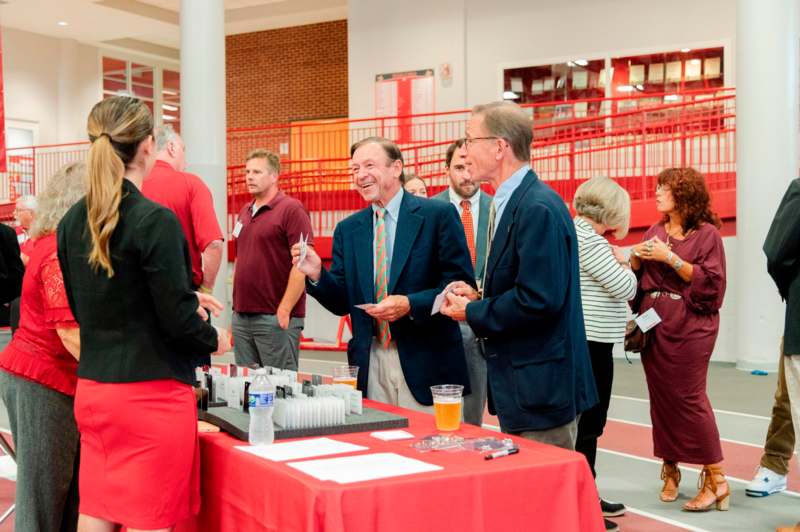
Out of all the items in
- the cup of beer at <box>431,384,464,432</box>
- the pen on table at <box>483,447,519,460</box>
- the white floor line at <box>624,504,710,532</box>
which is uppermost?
the cup of beer at <box>431,384,464,432</box>

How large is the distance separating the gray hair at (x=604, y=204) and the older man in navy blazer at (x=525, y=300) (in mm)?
1490

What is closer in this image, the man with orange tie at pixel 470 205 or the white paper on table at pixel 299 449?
the white paper on table at pixel 299 449

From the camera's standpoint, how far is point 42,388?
10.8ft

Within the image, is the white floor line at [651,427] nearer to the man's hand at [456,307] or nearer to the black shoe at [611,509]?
the black shoe at [611,509]

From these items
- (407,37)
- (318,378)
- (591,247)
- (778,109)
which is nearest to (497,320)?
(318,378)

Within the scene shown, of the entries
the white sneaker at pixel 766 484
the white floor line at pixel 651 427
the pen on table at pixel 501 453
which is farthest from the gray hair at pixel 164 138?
the white floor line at pixel 651 427

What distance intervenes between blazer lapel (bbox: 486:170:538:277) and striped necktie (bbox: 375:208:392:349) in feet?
2.41

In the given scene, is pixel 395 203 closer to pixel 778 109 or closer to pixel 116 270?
pixel 116 270

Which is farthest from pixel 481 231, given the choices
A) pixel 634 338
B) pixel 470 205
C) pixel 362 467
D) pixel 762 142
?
pixel 762 142

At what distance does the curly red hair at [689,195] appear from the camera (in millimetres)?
4902

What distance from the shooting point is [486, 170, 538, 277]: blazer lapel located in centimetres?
309

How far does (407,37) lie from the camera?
55.2 feet

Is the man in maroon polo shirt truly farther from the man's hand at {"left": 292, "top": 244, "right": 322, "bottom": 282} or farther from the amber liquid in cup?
the amber liquid in cup

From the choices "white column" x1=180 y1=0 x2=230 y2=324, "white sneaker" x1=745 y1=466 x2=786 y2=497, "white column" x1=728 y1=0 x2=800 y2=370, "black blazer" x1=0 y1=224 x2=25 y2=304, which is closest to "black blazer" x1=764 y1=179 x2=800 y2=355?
"white sneaker" x1=745 y1=466 x2=786 y2=497
